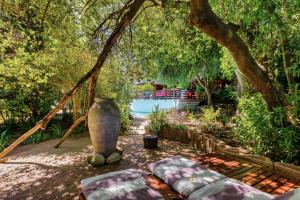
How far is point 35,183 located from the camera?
496cm

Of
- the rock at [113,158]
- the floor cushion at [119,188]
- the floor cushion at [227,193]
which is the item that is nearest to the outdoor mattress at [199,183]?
the floor cushion at [227,193]

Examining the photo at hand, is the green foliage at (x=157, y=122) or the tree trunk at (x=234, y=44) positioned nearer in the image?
the tree trunk at (x=234, y=44)

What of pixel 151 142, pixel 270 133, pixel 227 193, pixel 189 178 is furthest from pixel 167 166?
pixel 151 142

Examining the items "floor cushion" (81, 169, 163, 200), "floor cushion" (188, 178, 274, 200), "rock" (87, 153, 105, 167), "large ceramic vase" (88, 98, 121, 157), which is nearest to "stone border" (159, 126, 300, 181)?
"floor cushion" (188, 178, 274, 200)

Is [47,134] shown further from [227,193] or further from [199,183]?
[227,193]

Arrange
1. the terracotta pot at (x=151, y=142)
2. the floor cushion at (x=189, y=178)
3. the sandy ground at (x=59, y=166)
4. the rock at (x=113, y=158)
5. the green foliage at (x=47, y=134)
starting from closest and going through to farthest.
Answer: the floor cushion at (x=189, y=178)
the sandy ground at (x=59, y=166)
the rock at (x=113, y=158)
the terracotta pot at (x=151, y=142)
the green foliage at (x=47, y=134)

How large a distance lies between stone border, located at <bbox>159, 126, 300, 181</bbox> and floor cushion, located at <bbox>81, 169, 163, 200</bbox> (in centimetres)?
224

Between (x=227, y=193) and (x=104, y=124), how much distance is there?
3.50 meters

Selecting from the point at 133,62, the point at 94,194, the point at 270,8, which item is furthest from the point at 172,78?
the point at 94,194

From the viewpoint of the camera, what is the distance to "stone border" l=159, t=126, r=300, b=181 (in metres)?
3.88

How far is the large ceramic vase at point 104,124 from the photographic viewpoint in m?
5.70

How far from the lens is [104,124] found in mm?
5695

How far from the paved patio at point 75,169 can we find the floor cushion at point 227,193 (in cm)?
37

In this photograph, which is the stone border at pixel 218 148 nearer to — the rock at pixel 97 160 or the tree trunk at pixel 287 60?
the tree trunk at pixel 287 60
